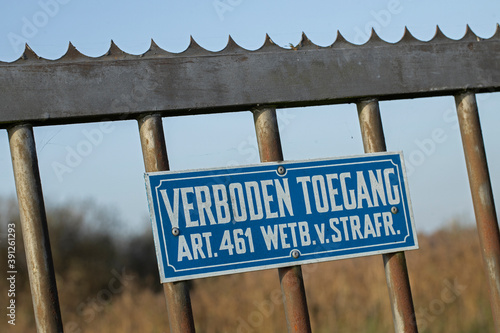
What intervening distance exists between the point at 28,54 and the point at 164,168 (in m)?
0.71

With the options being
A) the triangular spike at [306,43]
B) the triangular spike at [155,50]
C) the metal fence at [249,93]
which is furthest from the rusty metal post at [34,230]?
the triangular spike at [306,43]

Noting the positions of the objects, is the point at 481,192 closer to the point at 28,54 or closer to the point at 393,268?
the point at 393,268

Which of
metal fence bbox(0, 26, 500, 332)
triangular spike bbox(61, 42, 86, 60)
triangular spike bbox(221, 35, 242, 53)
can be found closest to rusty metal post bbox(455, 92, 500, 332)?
metal fence bbox(0, 26, 500, 332)

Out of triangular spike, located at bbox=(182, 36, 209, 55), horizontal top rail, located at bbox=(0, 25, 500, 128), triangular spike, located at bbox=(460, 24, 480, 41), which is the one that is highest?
triangular spike, located at bbox=(182, 36, 209, 55)

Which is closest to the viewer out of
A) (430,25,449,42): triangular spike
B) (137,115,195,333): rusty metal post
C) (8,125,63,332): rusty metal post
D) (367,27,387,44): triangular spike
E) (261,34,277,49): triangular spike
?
(8,125,63,332): rusty metal post

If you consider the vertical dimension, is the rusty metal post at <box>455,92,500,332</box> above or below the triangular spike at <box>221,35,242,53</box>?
below

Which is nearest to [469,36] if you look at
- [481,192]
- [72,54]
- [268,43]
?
[481,192]

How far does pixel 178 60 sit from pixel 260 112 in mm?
423

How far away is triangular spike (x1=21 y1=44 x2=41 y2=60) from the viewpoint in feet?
8.56

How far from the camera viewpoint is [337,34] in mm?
3016

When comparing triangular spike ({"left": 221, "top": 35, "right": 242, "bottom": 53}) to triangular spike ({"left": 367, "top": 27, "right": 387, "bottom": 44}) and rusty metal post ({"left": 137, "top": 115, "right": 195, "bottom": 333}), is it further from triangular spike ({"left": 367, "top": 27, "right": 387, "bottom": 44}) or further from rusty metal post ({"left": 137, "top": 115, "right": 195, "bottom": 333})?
triangular spike ({"left": 367, "top": 27, "right": 387, "bottom": 44})

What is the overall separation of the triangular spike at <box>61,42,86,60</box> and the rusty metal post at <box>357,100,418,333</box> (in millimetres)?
1272

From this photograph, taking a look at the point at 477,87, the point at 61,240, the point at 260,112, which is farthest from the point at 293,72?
the point at 61,240

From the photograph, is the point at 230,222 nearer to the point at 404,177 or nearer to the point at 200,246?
the point at 200,246
